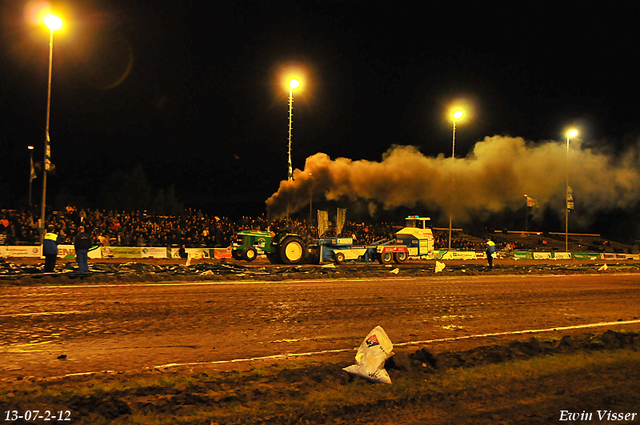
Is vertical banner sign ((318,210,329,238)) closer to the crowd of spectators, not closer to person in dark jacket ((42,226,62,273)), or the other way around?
the crowd of spectators

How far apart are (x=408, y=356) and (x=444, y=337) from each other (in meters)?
2.56

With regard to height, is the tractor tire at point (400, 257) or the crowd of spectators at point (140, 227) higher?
the crowd of spectators at point (140, 227)

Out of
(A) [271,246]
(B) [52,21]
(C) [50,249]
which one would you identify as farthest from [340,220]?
(B) [52,21]

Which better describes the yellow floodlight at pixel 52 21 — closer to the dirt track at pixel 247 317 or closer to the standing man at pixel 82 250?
the standing man at pixel 82 250

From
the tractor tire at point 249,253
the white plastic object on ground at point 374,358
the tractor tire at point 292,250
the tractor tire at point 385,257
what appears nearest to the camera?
the white plastic object on ground at point 374,358

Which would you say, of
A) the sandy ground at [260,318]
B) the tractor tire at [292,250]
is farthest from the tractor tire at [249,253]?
the sandy ground at [260,318]

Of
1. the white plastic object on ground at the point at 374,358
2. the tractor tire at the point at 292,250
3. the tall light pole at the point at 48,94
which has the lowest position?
the white plastic object on ground at the point at 374,358

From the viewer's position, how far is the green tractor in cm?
2189

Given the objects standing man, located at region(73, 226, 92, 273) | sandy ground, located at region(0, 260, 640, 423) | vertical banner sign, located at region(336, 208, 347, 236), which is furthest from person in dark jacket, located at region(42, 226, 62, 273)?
vertical banner sign, located at region(336, 208, 347, 236)

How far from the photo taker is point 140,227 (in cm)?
2981

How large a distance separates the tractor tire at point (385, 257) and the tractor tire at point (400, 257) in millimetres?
330

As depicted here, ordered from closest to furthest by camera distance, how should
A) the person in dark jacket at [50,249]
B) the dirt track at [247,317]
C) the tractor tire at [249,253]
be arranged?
the dirt track at [247,317]
the person in dark jacket at [50,249]
the tractor tire at [249,253]

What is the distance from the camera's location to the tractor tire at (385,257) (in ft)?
94.1

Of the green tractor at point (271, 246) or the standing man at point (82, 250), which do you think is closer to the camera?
the standing man at point (82, 250)
